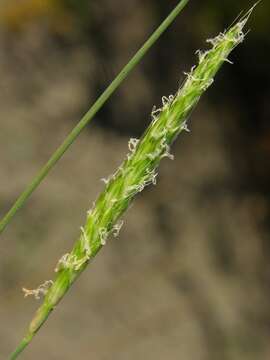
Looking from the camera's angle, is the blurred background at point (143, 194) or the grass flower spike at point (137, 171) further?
the blurred background at point (143, 194)

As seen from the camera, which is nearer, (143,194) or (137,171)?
(137,171)

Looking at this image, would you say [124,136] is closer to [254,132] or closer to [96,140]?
[96,140]

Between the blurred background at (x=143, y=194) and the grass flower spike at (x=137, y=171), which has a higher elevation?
the blurred background at (x=143, y=194)

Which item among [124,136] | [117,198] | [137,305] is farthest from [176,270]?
[117,198]

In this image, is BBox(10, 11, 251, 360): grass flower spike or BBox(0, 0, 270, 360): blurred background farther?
BBox(0, 0, 270, 360): blurred background
